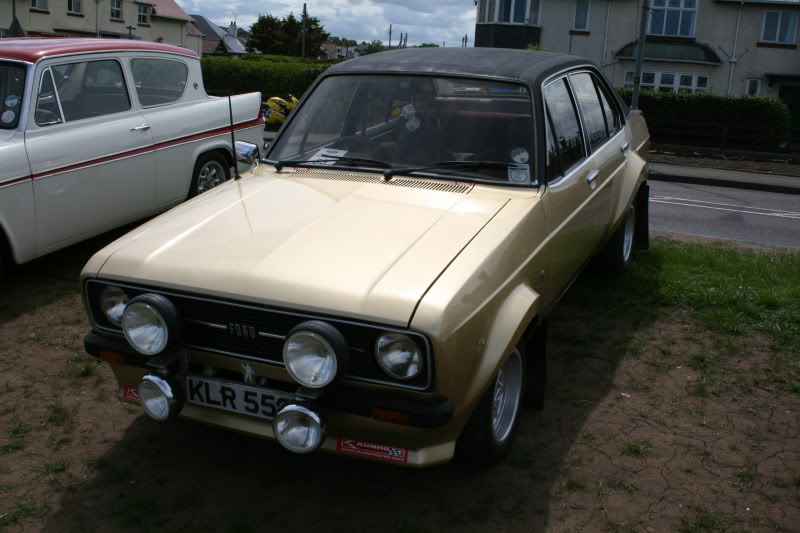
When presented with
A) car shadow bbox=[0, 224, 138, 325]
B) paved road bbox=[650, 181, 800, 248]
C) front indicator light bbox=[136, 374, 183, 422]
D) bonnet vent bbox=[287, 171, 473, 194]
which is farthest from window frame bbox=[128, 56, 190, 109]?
paved road bbox=[650, 181, 800, 248]

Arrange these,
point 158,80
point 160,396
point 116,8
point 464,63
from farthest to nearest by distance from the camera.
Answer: point 116,8
point 158,80
point 464,63
point 160,396

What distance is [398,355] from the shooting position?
3029 millimetres

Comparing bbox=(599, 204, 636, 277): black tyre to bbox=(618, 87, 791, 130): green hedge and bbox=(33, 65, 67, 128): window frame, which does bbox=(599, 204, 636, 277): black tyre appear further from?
bbox=(618, 87, 791, 130): green hedge

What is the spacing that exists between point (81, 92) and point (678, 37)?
94.2 ft

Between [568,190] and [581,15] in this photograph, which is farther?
[581,15]

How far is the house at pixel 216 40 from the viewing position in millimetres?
85781

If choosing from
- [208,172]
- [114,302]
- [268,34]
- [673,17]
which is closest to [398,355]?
[114,302]

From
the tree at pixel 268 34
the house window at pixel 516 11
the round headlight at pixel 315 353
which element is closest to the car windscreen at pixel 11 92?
the round headlight at pixel 315 353

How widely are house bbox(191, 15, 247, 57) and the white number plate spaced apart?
8421 cm

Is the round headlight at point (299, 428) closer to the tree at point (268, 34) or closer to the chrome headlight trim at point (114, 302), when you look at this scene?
the chrome headlight trim at point (114, 302)

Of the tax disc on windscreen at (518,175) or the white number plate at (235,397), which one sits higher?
the tax disc on windscreen at (518,175)

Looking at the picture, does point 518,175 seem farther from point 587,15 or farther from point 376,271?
point 587,15

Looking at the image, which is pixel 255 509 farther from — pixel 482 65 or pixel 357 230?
pixel 482 65

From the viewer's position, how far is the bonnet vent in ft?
13.5
